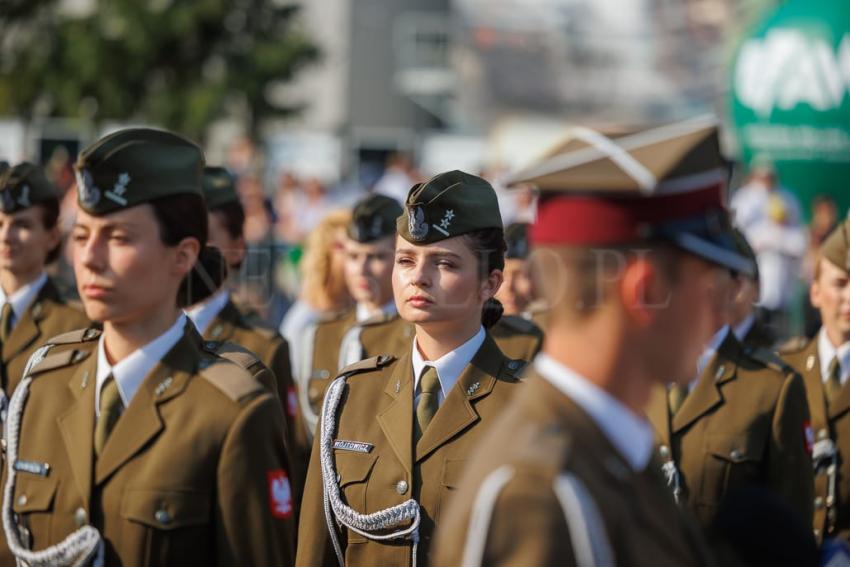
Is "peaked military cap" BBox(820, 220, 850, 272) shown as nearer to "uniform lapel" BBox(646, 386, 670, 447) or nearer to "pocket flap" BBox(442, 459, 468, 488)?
"uniform lapel" BBox(646, 386, 670, 447)

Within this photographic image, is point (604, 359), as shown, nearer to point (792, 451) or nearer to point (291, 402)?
point (792, 451)

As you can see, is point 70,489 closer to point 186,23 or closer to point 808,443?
point 808,443

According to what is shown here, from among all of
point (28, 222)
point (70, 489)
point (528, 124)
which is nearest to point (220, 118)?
point (528, 124)

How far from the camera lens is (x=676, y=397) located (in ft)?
19.9

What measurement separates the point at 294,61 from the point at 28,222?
97.5 ft

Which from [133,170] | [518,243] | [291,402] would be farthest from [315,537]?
[518,243]

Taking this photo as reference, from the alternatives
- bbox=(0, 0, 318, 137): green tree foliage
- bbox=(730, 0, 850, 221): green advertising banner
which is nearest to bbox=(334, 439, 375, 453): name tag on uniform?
bbox=(730, 0, 850, 221): green advertising banner

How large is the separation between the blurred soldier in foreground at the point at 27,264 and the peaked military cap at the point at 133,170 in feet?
8.36

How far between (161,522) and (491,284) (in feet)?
5.92

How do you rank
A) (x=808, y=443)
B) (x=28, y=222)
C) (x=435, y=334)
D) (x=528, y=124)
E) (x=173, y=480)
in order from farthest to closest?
(x=528, y=124) → (x=28, y=222) → (x=808, y=443) → (x=435, y=334) → (x=173, y=480)

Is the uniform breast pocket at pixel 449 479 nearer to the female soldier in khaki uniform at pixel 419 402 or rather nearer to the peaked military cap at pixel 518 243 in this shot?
the female soldier in khaki uniform at pixel 419 402

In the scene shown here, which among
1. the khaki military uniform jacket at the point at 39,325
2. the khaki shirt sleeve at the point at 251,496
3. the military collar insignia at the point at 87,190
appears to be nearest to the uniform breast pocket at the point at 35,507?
the khaki shirt sleeve at the point at 251,496

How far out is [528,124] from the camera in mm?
38531

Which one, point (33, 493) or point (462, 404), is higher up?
point (462, 404)
